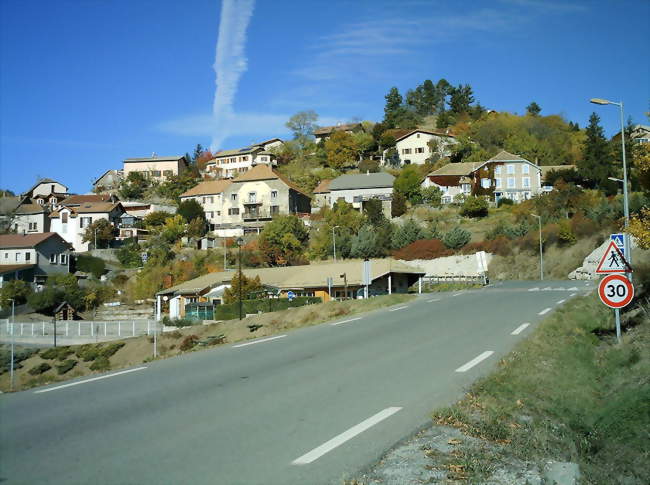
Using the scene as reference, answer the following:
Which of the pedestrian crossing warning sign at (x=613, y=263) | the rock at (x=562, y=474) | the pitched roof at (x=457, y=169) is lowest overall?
the rock at (x=562, y=474)

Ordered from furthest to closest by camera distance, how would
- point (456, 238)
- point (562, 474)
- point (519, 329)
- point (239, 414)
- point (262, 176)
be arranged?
point (262, 176) < point (456, 238) < point (519, 329) < point (239, 414) < point (562, 474)

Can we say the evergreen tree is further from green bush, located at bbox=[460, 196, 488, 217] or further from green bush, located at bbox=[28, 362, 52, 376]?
green bush, located at bbox=[28, 362, 52, 376]

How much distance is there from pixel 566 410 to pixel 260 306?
39.9 metres

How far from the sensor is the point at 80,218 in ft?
310

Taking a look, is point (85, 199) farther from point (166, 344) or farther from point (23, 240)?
point (166, 344)

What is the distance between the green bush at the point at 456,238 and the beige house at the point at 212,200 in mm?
39307

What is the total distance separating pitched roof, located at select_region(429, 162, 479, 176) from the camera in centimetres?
9112

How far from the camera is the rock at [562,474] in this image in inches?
224

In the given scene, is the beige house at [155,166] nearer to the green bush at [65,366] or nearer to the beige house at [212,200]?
the beige house at [212,200]

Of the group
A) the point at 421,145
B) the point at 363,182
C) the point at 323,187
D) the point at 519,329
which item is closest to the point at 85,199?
the point at 323,187

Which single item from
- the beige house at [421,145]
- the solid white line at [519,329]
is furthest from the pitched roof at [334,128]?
the solid white line at [519,329]

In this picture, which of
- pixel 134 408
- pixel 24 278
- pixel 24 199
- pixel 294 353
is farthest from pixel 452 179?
pixel 134 408

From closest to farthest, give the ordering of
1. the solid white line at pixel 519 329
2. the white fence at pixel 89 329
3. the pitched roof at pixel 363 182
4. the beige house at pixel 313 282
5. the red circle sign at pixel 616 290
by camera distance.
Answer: the red circle sign at pixel 616 290, the solid white line at pixel 519 329, the white fence at pixel 89 329, the beige house at pixel 313 282, the pitched roof at pixel 363 182

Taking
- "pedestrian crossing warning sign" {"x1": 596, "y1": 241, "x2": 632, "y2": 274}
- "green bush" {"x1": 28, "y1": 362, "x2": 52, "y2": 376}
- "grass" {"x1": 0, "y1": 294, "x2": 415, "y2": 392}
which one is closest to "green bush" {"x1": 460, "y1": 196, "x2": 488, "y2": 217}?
"grass" {"x1": 0, "y1": 294, "x2": 415, "y2": 392}
